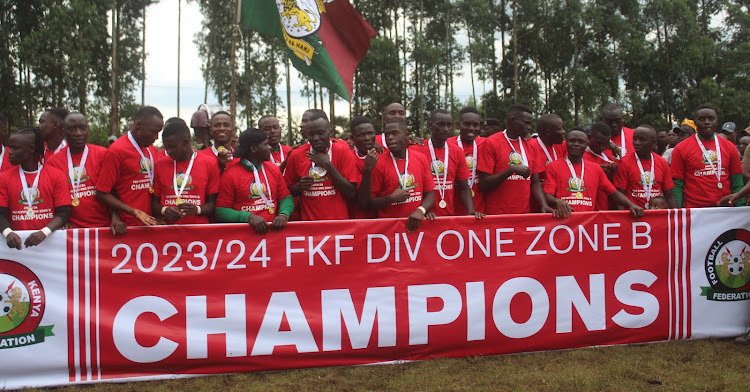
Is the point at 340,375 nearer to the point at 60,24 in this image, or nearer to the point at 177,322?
the point at 177,322

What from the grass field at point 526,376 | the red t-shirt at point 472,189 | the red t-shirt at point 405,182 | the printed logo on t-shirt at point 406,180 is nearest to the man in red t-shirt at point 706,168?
the grass field at point 526,376

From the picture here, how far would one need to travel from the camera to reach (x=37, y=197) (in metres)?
4.92

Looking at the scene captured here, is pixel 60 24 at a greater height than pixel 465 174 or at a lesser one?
greater

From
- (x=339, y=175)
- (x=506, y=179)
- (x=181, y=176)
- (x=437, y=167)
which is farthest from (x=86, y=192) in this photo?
(x=506, y=179)

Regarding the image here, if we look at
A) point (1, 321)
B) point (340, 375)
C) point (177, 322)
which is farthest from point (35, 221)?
point (340, 375)

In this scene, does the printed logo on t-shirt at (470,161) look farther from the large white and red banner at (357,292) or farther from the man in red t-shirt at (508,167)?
the large white and red banner at (357,292)

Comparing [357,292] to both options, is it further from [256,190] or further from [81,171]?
[81,171]

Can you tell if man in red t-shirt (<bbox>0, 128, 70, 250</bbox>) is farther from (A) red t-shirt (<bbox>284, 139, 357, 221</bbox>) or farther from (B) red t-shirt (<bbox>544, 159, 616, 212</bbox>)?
(B) red t-shirt (<bbox>544, 159, 616, 212</bbox>)

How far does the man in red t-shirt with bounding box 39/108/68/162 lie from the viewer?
18.7 ft

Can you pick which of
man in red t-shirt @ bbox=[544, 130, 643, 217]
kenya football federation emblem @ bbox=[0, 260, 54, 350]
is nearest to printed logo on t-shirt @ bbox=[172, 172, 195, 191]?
kenya football federation emblem @ bbox=[0, 260, 54, 350]

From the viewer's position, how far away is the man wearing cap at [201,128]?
22.7 ft

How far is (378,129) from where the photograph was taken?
4062cm

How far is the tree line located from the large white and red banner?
32162 mm

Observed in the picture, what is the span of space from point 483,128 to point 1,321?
23.2 ft
